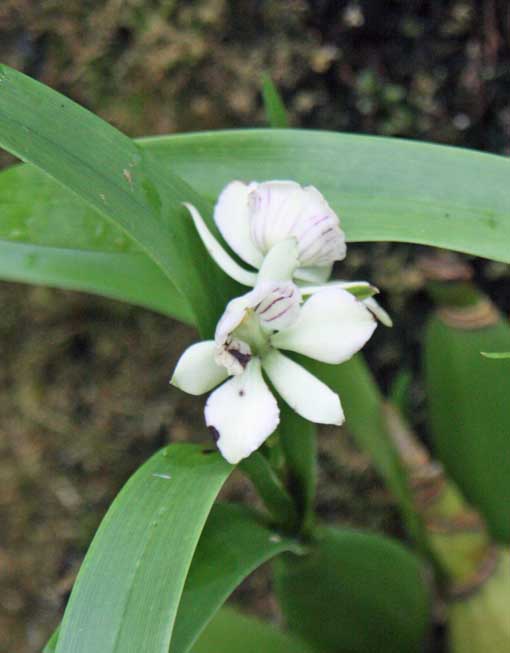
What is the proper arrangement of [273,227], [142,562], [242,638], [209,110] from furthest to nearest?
[209,110], [242,638], [273,227], [142,562]

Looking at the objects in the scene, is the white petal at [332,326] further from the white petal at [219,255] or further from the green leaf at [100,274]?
the green leaf at [100,274]

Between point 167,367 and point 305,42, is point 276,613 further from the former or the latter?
point 305,42

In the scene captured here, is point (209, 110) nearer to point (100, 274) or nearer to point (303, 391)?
point (100, 274)

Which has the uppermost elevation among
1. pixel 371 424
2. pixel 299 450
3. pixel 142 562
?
pixel 142 562

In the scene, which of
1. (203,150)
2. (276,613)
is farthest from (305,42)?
(276,613)

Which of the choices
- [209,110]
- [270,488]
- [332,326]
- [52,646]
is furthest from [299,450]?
[209,110]

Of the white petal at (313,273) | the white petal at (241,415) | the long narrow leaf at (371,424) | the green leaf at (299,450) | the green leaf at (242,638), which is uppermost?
the white petal at (313,273)

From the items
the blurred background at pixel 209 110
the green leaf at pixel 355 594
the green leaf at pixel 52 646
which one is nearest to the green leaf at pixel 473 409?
the green leaf at pixel 355 594
